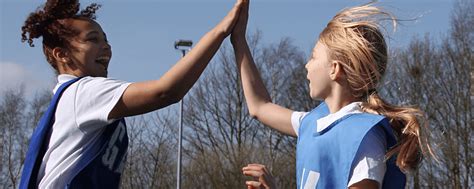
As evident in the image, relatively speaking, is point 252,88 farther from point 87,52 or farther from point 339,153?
point 339,153

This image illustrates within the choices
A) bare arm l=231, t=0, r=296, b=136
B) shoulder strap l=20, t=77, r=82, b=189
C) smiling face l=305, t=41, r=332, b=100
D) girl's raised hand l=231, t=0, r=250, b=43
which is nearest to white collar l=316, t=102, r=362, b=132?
smiling face l=305, t=41, r=332, b=100

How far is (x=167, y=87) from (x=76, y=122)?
1.54 ft

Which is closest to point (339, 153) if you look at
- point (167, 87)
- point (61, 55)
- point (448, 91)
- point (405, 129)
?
point (405, 129)

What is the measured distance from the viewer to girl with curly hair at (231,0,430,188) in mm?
3389

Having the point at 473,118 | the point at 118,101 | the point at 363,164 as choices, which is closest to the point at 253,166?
the point at 363,164

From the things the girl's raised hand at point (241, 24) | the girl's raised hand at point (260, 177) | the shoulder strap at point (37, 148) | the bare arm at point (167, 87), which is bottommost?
the girl's raised hand at point (260, 177)

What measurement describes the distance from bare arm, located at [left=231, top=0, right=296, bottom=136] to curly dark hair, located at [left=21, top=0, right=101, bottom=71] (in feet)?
2.52

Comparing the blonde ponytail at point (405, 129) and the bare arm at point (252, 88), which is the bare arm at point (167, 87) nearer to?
the bare arm at point (252, 88)

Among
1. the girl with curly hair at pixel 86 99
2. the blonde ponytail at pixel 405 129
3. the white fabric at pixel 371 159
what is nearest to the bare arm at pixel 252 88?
the girl with curly hair at pixel 86 99

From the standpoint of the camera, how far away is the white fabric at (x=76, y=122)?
12.5ft

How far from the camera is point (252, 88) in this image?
14.1 ft

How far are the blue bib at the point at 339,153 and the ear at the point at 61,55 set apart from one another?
131 cm

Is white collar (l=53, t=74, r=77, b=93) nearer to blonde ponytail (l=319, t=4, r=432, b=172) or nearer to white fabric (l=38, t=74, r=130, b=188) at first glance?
white fabric (l=38, t=74, r=130, b=188)

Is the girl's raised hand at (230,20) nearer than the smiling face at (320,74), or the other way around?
the smiling face at (320,74)
